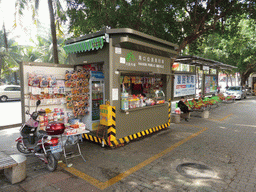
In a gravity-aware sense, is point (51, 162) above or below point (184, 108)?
below

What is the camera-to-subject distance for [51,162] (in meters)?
4.41

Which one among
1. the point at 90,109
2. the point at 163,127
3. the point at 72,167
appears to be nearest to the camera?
the point at 72,167

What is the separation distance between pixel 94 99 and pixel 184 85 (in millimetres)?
6274

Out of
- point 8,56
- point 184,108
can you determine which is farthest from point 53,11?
point 8,56

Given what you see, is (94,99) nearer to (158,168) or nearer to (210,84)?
(158,168)

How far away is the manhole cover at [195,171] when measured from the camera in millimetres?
4227

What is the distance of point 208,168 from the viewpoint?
4.62 meters

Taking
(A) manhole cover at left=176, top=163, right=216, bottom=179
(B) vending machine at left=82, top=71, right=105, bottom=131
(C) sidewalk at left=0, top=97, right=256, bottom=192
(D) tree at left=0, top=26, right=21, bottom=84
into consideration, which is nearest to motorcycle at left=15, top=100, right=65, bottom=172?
(C) sidewalk at left=0, top=97, right=256, bottom=192

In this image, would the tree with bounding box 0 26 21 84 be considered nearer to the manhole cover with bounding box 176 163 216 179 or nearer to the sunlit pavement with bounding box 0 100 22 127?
the sunlit pavement with bounding box 0 100 22 127

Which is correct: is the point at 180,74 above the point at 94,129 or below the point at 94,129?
above

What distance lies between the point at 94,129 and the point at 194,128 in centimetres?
448

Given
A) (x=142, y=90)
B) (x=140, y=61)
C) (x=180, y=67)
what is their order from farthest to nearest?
(x=180, y=67)
(x=142, y=90)
(x=140, y=61)

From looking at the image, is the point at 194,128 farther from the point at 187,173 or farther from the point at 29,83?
the point at 29,83

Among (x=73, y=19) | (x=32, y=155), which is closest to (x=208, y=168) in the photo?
(x=32, y=155)
